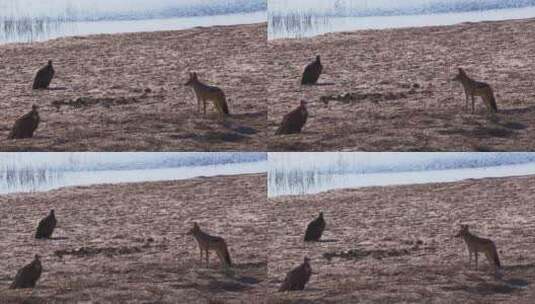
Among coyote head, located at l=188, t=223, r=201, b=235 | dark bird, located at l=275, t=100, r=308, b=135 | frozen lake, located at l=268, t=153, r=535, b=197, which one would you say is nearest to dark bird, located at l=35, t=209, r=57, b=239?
coyote head, located at l=188, t=223, r=201, b=235

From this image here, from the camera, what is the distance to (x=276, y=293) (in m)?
21.8

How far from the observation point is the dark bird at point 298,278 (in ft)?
71.0

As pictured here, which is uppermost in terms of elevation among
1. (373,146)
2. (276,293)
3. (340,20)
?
(340,20)

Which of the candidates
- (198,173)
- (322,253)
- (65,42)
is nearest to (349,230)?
(322,253)

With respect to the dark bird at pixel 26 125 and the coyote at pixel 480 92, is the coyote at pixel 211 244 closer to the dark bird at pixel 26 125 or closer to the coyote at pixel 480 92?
the dark bird at pixel 26 125

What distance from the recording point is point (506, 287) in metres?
21.7

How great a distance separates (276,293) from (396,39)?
3170 mm

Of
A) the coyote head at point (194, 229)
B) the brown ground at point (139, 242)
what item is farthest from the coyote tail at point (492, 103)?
the coyote head at point (194, 229)

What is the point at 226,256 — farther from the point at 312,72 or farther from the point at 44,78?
the point at 44,78

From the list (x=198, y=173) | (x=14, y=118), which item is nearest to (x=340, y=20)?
(x=198, y=173)

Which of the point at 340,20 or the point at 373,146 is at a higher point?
the point at 340,20

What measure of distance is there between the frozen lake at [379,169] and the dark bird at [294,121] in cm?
28

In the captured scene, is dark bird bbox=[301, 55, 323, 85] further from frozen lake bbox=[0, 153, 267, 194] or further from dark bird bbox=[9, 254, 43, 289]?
dark bird bbox=[9, 254, 43, 289]

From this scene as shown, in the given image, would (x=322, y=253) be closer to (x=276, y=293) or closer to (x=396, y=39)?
(x=276, y=293)
